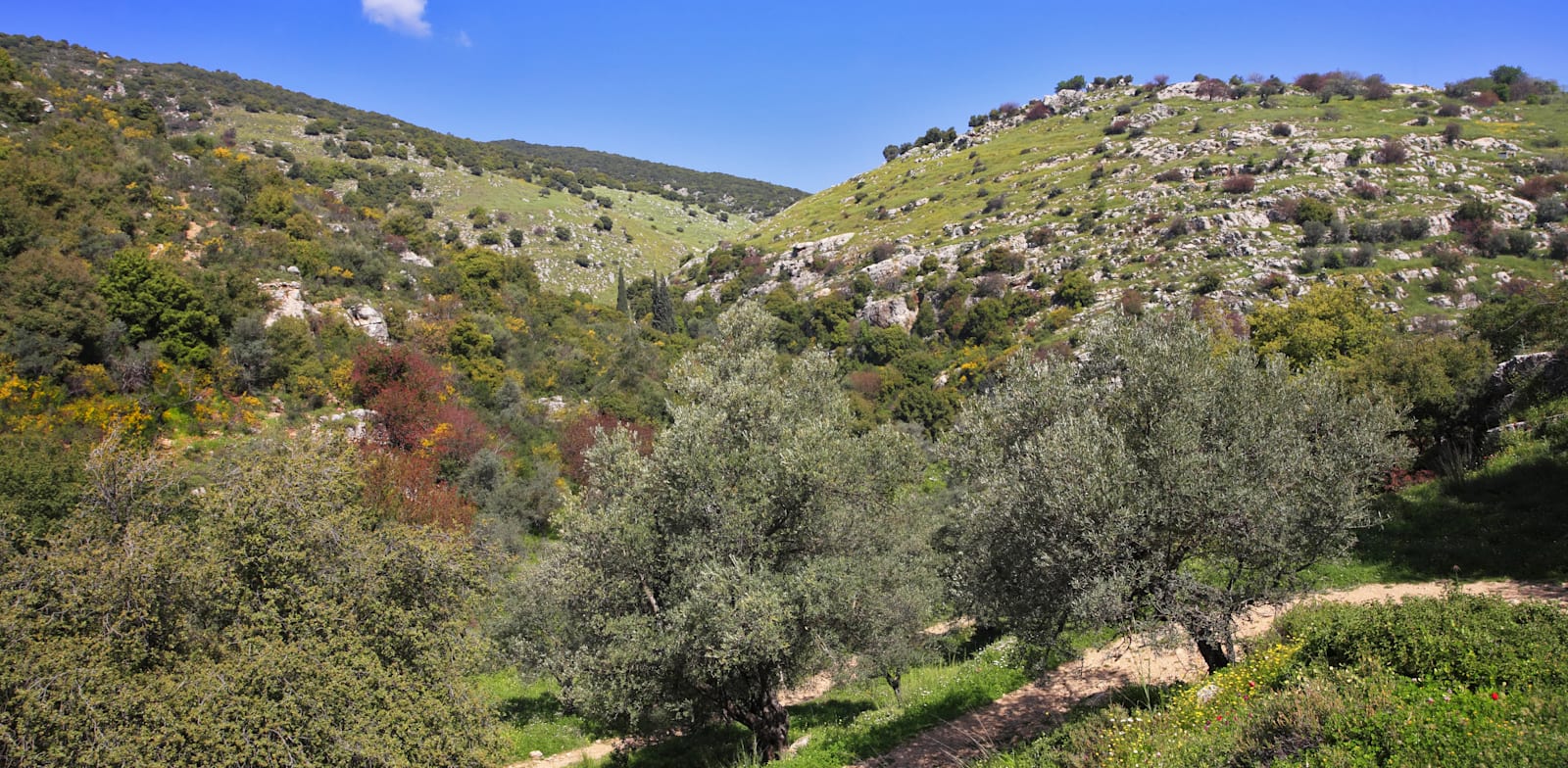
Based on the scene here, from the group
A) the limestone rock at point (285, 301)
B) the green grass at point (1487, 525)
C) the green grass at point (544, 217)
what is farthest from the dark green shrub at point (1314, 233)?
the limestone rock at point (285, 301)

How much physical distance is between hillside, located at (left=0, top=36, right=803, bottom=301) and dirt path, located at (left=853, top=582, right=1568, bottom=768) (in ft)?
318

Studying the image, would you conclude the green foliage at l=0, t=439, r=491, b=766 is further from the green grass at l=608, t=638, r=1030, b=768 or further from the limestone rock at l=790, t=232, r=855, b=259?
the limestone rock at l=790, t=232, r=855, b=259

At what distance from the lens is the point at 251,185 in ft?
188

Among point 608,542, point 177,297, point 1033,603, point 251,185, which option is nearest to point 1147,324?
point 1033,603

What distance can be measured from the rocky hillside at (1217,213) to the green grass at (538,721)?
62000 millimetres

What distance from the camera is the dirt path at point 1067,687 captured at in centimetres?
1552

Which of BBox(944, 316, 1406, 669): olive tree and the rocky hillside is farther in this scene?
the rocky hillside

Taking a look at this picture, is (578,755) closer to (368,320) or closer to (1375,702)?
(1375,702)

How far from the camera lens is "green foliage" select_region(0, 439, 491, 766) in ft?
32.5

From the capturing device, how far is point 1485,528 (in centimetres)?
1995

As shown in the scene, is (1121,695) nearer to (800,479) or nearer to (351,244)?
(800,479)

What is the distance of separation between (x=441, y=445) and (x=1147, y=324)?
3696 centimetres

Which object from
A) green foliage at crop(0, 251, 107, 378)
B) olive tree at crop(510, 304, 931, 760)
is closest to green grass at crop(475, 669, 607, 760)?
olive tree at crop(510, 304, 931, 760)

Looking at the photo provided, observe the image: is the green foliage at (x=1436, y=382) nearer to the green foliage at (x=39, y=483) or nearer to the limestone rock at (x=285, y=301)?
the green foliage at (x=39, y=483)
